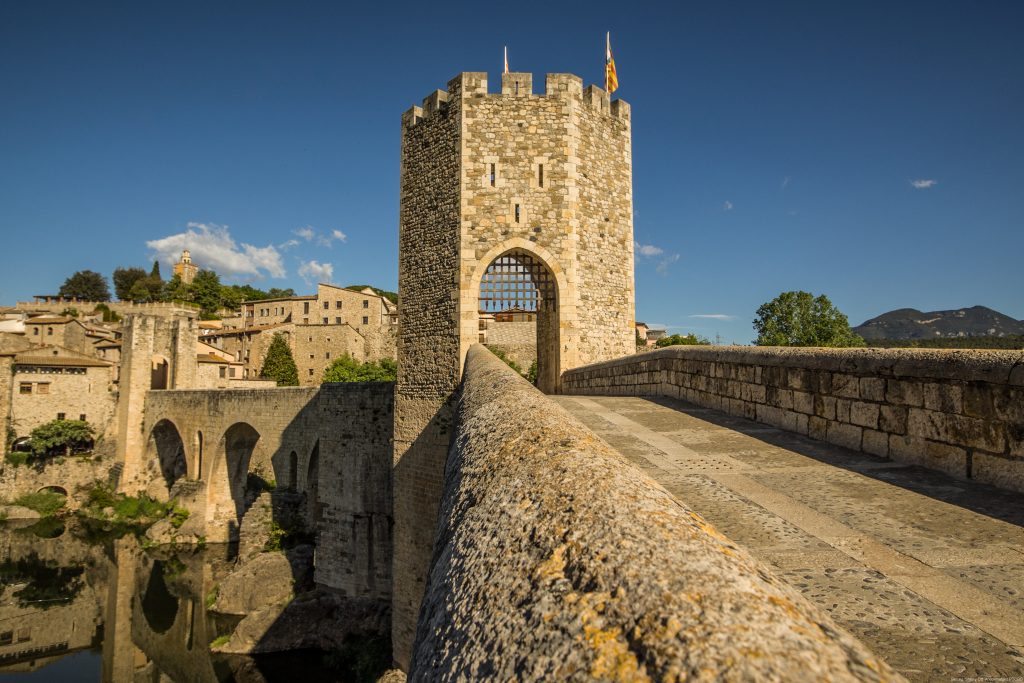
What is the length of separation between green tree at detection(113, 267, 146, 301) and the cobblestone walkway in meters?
88.8

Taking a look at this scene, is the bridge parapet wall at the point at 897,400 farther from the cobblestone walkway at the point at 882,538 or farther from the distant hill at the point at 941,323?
the distant hill at the point at 941,323

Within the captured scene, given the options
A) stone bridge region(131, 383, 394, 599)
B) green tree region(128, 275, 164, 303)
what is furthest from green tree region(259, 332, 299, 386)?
green tree region(128, 275, 164, 303)

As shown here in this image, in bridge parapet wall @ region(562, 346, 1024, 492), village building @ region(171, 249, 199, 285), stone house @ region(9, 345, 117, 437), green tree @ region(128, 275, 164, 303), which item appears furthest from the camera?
village building @ region(171, 249, 199, 285)

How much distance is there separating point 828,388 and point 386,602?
14232 mm

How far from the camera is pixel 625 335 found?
12.5 meters

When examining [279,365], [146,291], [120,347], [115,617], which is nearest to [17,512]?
[120,347]

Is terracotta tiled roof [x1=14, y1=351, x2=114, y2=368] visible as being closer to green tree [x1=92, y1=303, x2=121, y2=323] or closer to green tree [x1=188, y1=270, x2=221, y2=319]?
green tree [x1=92, y1=303, x2=121, y2=323]

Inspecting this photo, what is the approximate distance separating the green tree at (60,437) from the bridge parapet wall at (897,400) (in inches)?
1445

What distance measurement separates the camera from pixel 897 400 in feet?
13.0

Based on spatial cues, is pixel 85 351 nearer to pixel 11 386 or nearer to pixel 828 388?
pixel 11 386

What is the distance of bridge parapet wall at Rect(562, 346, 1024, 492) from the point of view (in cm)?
317

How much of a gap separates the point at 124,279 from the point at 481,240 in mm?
84112

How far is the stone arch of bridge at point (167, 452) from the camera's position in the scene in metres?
31.4

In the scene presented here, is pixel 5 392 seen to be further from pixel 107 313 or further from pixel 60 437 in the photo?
pixel 107 313
